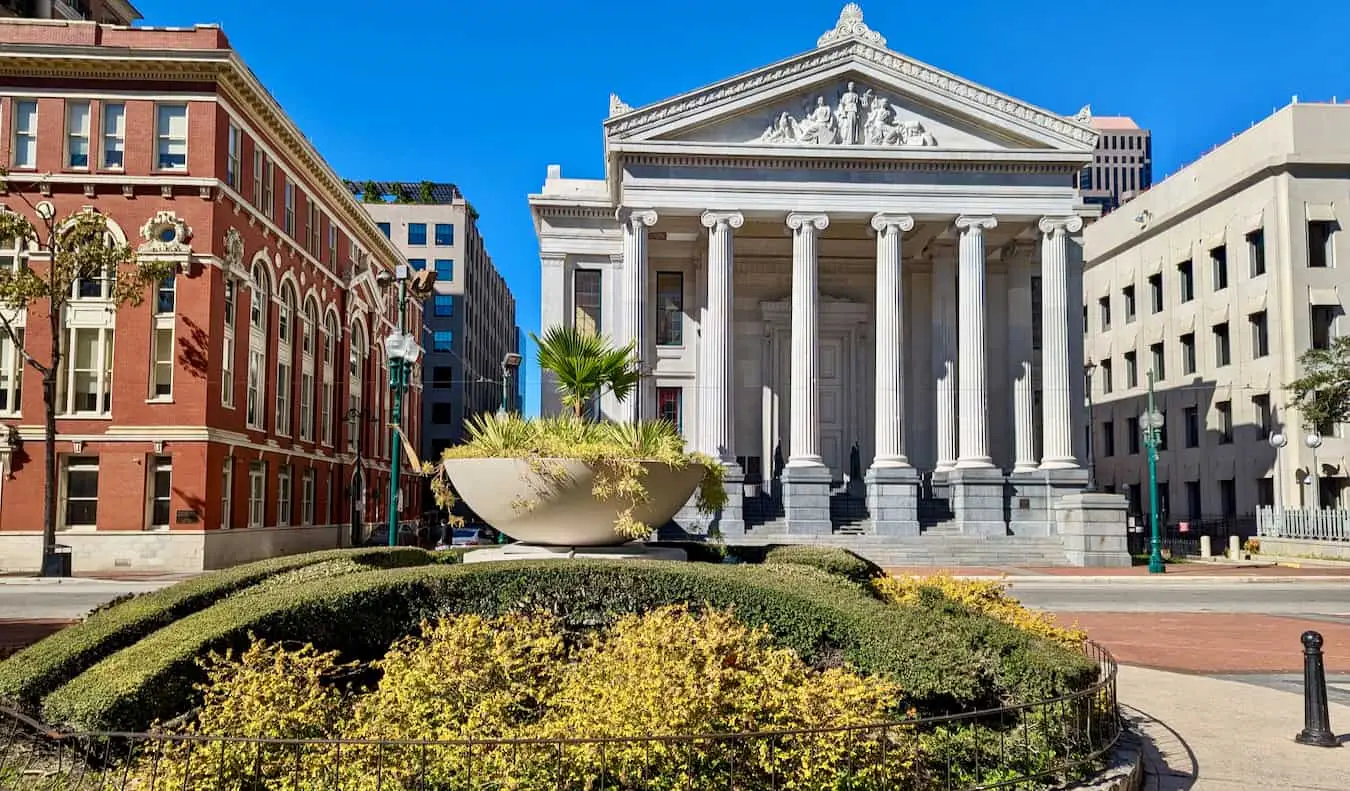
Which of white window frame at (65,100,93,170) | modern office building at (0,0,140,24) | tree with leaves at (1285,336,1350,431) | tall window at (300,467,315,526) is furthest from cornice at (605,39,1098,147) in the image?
modern office building at (0,0,140,24)

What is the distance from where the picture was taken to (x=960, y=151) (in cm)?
4234

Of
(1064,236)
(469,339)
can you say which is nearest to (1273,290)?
(1064,236)

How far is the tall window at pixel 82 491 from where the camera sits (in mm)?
36688

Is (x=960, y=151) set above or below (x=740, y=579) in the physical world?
above

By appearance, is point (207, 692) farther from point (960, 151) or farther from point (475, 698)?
point (960, 151)

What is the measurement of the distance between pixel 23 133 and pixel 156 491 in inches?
505

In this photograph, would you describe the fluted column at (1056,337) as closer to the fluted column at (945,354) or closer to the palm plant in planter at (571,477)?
the fluted column at (945,354)

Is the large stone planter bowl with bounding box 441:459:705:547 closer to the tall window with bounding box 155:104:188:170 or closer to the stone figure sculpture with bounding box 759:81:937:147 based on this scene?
the tall window with bounding box 155:104:188:170

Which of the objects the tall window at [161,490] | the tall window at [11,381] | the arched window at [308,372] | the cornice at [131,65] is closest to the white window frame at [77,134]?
the cornice at [131,65]

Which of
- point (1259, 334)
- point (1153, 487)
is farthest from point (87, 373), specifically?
point (1259, 334)

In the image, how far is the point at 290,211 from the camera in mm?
46969

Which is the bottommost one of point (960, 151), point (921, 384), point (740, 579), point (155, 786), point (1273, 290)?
point (155, 786)

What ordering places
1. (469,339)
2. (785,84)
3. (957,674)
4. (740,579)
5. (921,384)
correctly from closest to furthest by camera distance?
(957,674) → (740,579) → (785,84) → (921,384) → (469,339)

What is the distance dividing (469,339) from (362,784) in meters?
89.5
